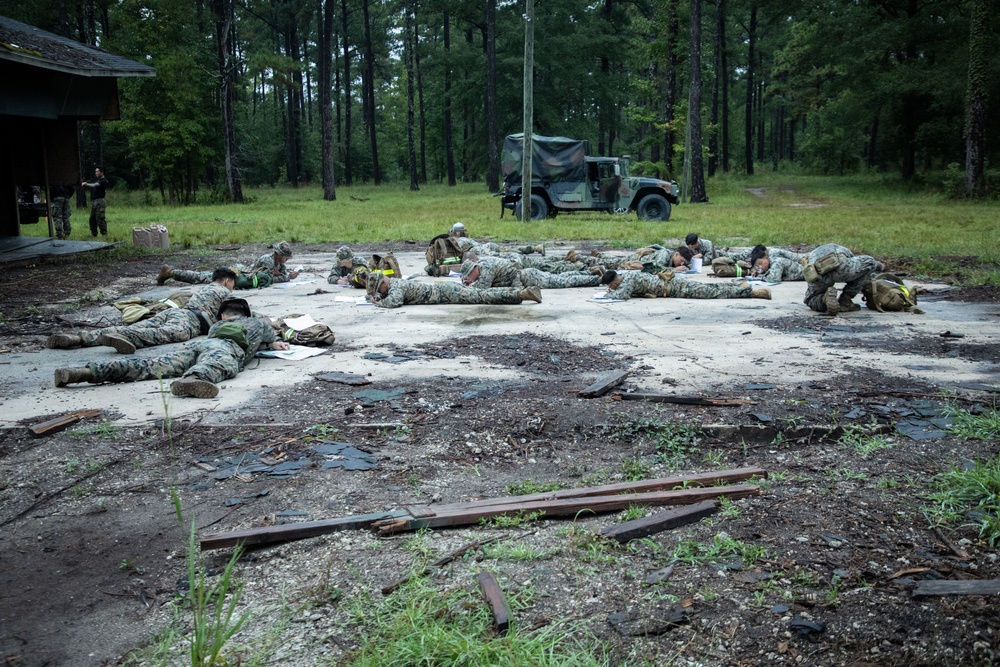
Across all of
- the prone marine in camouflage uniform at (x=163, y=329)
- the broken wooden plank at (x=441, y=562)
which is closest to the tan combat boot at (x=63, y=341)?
the prone marine in camouflage uniform at (x=163, y=329)

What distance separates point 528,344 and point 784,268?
5.98m

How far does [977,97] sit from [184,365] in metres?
27.4

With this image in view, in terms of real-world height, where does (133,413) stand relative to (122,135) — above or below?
below

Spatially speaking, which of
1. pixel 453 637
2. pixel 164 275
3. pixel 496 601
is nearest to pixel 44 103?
pixel 164 275

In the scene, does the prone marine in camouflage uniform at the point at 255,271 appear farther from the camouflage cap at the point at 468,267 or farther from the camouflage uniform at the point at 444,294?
the camouflage cap at the point at 468,267

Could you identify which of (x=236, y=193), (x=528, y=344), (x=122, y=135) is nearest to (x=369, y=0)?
(x=122, y=135)

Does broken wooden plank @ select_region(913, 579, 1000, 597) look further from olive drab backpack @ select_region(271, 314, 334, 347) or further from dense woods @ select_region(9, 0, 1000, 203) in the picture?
dense woods @ select_region(9, 0, 1000, 203)

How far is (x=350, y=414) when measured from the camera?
5.50 m

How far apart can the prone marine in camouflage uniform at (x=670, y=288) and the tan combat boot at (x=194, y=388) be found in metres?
5.86

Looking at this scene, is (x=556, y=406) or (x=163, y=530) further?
(x=556, y=406)

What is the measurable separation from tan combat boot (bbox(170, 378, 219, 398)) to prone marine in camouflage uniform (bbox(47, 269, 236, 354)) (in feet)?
5.29

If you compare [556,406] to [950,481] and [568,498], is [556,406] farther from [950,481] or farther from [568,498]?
[950,481]

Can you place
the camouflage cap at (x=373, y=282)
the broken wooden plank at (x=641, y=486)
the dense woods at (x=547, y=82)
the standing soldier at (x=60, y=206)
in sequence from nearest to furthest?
the broken wooden plank at (x=641, y=486)
the camouflage cap at (x=373, y=282)
the standing soldier at (x=60, y=206)
the dense woods at (x=547, y=82)

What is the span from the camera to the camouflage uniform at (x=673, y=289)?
34.3 ft
